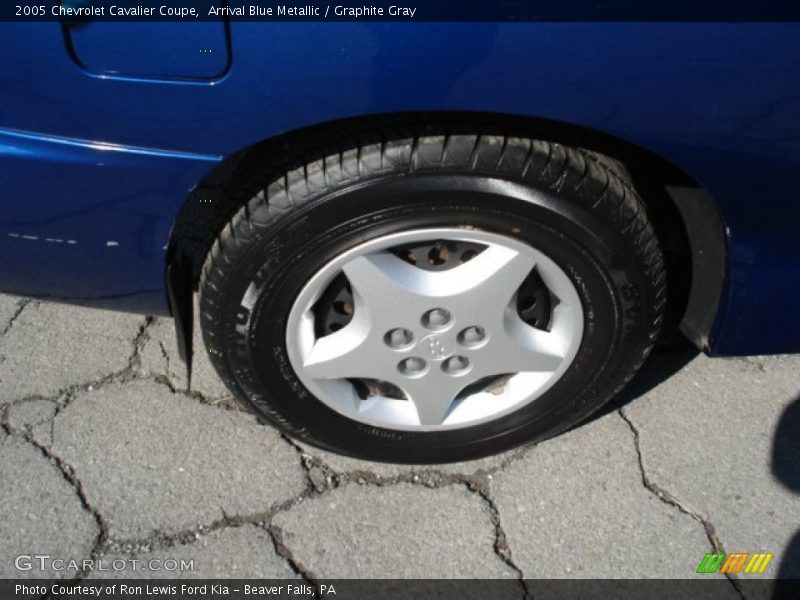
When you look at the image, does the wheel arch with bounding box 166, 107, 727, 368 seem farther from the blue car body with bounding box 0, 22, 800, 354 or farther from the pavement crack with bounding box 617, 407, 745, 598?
the pavement crack with bounding box 617, 407, 745, 598

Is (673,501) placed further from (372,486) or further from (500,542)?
(372,486)

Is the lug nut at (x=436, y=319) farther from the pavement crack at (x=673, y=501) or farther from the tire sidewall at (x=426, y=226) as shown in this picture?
the pavement crack at (x=673, y=501)

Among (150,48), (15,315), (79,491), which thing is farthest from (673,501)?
(15,315)

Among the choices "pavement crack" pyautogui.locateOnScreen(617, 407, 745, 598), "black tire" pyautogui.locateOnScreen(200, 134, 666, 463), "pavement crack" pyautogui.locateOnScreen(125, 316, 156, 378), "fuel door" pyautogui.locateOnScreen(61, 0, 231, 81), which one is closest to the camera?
"fuel door" pyautogui.locateOnScreen(61, 0, 231, 81)

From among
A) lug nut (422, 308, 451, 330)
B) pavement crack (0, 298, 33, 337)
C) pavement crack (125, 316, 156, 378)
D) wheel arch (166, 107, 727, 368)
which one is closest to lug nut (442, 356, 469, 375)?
lug nut (422, 308, 451, 330)

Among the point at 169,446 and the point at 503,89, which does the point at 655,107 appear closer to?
the point at 503,89

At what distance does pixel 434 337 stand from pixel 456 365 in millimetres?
122

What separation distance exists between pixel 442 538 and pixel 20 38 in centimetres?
135

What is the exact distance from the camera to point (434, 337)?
6.03 ft

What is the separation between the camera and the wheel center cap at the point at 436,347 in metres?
1.84

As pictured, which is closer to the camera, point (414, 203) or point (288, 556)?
point (414, 203)

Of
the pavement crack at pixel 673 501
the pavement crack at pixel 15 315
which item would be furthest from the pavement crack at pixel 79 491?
the pavement crack at pixel 673 501

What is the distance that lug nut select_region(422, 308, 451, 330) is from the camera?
5.95 ft

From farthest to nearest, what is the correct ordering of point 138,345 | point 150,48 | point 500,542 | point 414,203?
point 138,345 < point 500,542 < point 414,203 < point 150,48
